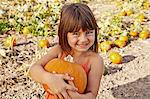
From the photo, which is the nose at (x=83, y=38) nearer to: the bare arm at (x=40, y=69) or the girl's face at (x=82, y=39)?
the girl's face at (x=82, y=39)

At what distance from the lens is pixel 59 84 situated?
2.69 m

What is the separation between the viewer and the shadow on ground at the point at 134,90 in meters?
4.52

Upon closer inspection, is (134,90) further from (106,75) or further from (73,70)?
(73,70)

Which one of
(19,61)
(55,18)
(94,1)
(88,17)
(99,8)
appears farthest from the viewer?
(94,1)

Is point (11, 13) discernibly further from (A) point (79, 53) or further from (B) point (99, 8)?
(A) point (79, 53)

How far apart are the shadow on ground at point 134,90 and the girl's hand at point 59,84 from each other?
1839 millimetres

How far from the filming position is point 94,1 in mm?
8680

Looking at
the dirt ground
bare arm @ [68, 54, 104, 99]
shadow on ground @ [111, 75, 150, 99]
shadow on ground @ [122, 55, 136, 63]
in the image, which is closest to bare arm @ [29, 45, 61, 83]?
bare arm @ [68, 54, 104, 99]

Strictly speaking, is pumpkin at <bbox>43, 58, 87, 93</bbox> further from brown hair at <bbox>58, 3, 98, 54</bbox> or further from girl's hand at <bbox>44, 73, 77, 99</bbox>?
brown hair at <bbox>58, 3, 98, 54</bbox>

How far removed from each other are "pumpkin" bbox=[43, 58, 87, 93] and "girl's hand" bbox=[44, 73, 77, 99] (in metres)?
0.10

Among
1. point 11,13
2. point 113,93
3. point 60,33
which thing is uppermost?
point 60,33

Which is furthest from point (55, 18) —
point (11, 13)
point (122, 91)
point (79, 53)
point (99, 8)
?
point (79, 53)

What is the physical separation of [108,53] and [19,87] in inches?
60.7

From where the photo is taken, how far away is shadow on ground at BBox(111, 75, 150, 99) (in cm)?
452
